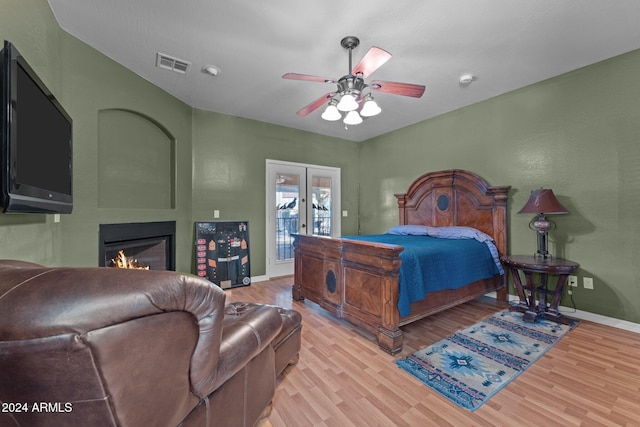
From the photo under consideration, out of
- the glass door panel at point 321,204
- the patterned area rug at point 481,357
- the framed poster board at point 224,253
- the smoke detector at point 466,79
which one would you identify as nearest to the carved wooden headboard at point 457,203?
the patterned area rug at point 481,357

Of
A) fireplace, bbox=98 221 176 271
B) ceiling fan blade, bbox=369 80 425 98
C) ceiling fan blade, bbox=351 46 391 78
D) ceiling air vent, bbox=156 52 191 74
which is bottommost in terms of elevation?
fireplace, bbox=98 221 176 271

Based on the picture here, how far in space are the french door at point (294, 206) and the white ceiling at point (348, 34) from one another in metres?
1.71

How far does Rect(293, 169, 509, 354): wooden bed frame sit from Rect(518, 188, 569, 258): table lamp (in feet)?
1.40

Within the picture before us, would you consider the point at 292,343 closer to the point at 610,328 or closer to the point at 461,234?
the point at 461,234

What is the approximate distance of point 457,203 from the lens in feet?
12.8

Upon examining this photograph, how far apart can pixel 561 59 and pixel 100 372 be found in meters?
4.16

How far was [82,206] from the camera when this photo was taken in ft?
8.06

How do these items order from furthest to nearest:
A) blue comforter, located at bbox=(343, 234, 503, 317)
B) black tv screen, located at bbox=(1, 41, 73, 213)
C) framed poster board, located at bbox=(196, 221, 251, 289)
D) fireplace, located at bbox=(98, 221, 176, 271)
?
framed poster board, located at bbox=(196, 221, 251, 289)
fireplace, located at bbox=(98, 221, 176, 271)
blue comforter, located at bbox=(343, 234, 503, 317)
black tv screen, located at bbox=(1, 41, 73, 213)

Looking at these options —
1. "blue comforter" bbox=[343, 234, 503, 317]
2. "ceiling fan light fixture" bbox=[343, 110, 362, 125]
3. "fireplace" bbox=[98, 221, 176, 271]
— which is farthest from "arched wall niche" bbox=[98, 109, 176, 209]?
"blue comforter" bbox=[343, 234, 503, 317]

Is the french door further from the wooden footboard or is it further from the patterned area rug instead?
the patterned area rug

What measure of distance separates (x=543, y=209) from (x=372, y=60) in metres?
2.40

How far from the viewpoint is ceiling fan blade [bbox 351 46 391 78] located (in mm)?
1864

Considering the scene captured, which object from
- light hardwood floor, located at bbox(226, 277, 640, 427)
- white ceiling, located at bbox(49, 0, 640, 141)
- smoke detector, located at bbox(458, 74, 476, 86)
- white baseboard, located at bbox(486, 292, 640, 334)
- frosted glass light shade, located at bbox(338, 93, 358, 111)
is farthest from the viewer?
smoke detector, located at bbox(458, 74, 476, 86)

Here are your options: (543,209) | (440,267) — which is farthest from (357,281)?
(543,209)
